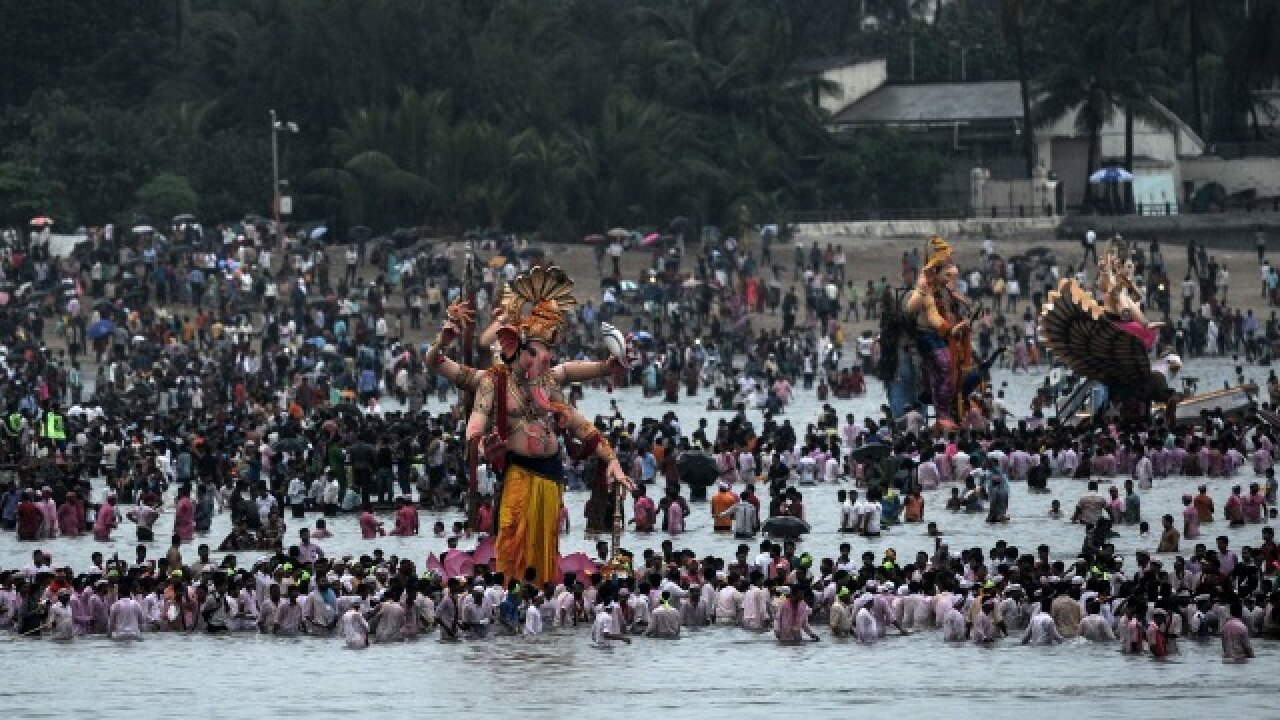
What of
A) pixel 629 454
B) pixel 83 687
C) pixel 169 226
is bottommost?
pixel 83 687

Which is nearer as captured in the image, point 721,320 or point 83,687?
point 83,687

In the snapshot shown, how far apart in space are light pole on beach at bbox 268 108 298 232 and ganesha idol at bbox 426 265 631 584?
42277 millimetres

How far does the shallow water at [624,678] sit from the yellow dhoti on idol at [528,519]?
0.91 metres

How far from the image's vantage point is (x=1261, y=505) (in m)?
49.9

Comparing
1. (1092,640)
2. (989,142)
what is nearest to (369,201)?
(989,142)

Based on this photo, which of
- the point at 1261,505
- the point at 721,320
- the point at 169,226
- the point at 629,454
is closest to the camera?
the point at 1261,505

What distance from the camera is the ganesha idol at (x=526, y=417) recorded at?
1612 inches

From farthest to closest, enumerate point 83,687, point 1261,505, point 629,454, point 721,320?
point 721,320 < point 629,454 < point 1261,505 < point 83,687

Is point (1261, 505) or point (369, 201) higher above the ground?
point (369, 201)

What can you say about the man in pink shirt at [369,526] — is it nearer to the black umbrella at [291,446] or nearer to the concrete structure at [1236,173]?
the black umbrella at [291,446]

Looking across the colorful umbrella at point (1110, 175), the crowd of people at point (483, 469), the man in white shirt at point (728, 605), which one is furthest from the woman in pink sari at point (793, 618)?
the colorful umbrella at point (1110, 175)

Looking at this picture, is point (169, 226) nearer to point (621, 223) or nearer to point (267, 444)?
point (621, 223)

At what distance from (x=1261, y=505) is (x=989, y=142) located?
5074cm

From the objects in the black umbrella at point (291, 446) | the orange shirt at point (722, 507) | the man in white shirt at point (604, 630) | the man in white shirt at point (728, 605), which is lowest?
the man in white shirt at point (604, 630)
